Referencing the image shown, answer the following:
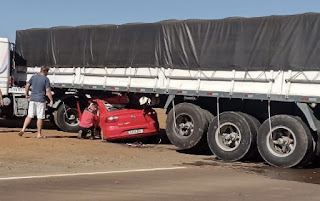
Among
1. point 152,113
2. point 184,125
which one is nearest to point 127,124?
point 152,113

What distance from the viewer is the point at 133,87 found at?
14.7 meters

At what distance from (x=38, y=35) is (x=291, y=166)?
10.4 meters

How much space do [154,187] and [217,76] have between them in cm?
505

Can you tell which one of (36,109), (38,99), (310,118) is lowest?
(36,109)

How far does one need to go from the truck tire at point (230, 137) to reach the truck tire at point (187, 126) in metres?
0.35

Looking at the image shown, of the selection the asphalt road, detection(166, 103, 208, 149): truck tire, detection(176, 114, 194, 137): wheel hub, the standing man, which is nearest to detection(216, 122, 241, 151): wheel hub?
detection(166, 103, 208, 149): truck tire

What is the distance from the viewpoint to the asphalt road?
751 centimetres

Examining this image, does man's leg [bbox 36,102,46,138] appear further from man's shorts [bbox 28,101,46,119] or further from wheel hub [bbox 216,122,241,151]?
wheel hub [bbox 216,122,241,151]

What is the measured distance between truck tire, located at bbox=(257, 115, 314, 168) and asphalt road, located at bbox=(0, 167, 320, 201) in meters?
1.65

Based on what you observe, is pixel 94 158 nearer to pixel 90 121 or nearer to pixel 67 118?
pixel 90 121

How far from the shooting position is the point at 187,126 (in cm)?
1349

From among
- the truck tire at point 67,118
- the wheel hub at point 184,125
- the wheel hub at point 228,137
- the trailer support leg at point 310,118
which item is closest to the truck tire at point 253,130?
the wheel hub at point 228,137

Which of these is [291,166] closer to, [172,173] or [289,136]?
[289,136]

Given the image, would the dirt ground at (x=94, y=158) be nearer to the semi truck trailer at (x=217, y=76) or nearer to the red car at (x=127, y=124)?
the red car at (x=127, y=124)
